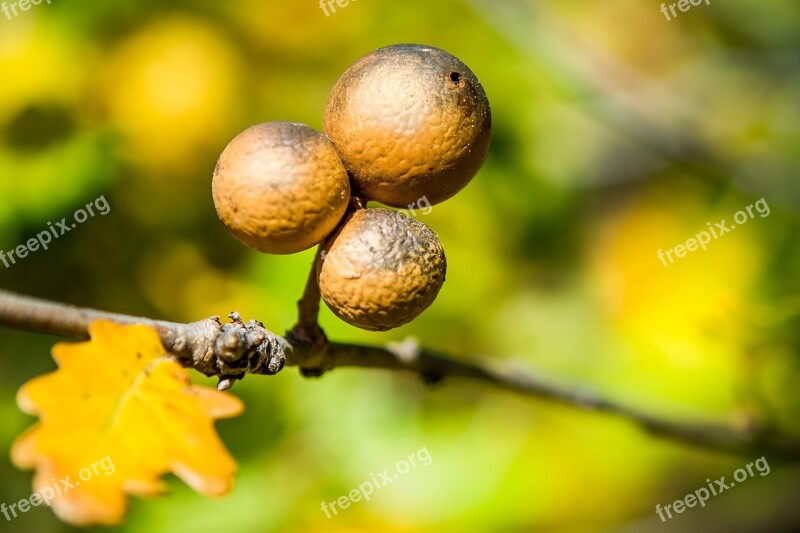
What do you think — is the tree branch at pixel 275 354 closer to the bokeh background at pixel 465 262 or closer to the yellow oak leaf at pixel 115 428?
the yellow oak leaf at pixel 115 428

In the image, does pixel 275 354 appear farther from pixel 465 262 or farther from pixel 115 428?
pixel 465 262

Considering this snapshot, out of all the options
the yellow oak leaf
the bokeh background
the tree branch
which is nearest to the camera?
Result: the tree branch

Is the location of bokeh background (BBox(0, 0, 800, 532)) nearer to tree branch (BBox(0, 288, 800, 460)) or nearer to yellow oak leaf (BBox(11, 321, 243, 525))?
tree branch (BBox(0, 288, 800, 460))

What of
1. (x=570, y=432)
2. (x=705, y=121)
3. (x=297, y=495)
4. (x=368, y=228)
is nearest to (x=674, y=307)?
(x=570, y=432)

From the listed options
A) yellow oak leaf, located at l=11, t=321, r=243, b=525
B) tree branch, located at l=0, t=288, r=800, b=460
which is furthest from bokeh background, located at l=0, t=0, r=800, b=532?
yellow oak leaf, located at l=11, t=321, r=243, b=525

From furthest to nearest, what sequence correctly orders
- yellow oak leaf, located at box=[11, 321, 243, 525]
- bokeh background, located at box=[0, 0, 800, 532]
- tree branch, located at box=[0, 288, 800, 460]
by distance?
bokeh background, located at box=[0, 0, 800, 532], yellow oak leaf, located at box=[11, 321, 243, 525], tree branch, located at box=[0, 288, 800, 460]

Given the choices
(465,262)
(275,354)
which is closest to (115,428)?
(275,354)

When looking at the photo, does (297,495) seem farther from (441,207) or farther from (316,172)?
(316,172)
